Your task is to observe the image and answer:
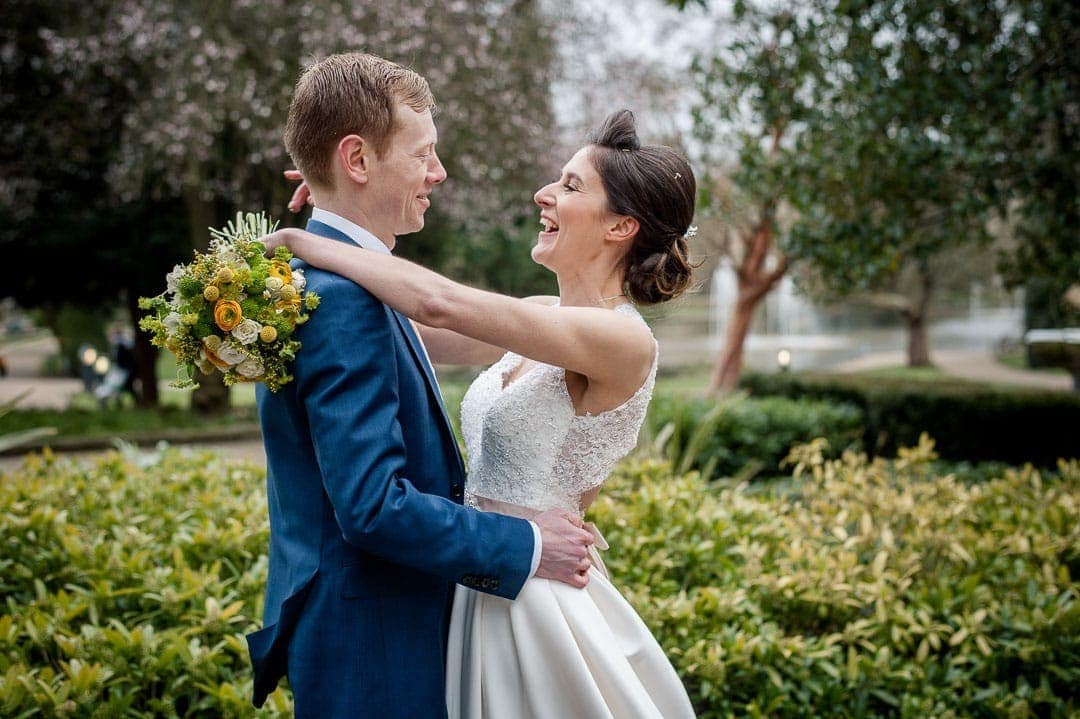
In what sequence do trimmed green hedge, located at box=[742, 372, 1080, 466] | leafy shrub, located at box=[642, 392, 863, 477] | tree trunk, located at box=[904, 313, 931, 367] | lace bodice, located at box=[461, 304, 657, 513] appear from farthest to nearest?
tree trunk, located at box=[904, 313, 931, 367]
trimmed green hedge, located at box=[742, 372, 1080, 466]
leafy shrub, located at box=[642, 392, 863, 477]
lace bodice, located at box=[461, 304, 657, 513]

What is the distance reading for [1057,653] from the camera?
3312mm

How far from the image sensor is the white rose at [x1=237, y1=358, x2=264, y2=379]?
5.63ft

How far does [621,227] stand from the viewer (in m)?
2.28

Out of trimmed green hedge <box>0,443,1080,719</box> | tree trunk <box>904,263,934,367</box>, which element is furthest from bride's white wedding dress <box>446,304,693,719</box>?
tree trunk <box>904,263,934,367</box>

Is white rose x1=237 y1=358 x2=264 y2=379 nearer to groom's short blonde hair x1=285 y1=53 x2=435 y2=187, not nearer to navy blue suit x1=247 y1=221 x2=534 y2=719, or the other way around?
navy blue suit x1=247 y1=221 x2=534 y2=719

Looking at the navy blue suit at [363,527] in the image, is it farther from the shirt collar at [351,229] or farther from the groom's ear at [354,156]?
the groom's ear at [354,156]

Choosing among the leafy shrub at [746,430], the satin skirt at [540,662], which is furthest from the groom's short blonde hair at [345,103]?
the leafy shrub at [746,430]

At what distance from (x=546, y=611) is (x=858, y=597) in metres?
2.00

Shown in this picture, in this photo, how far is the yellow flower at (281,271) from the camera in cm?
175

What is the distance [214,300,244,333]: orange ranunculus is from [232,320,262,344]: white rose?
0.02 metres

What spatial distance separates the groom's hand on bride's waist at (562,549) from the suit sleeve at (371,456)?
0.42ft

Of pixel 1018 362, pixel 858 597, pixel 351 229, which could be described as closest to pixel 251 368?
pixel 351 229

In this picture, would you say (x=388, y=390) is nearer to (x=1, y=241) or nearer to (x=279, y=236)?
(x=279, y=236)

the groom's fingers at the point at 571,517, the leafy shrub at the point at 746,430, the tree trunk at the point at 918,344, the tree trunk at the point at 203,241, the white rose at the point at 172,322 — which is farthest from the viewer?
the tree trunk at the point at 918,344
